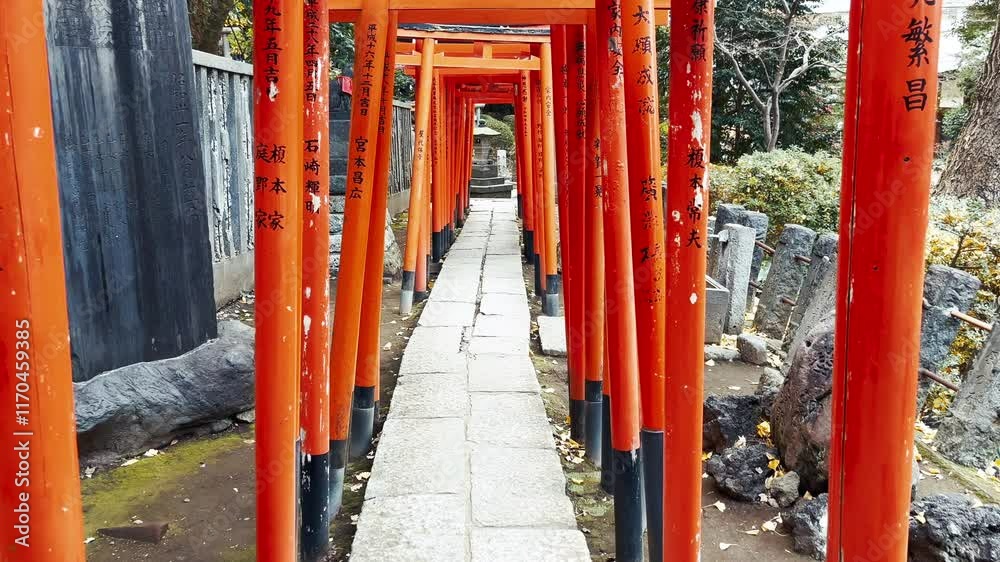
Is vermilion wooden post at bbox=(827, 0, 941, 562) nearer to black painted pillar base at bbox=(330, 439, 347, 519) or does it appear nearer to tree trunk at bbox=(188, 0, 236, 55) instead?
black painted pillar base at bbox=(330, 439, 347, 519)

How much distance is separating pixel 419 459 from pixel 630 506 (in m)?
1.30

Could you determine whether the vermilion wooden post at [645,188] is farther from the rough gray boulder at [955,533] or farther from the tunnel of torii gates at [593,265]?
the rough gray boulder at [955,533]

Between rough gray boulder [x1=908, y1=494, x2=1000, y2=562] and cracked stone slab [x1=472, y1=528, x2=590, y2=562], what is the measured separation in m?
1.27

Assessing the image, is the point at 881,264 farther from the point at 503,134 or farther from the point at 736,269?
the point at 503,134

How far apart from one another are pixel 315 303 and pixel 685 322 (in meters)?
1.48

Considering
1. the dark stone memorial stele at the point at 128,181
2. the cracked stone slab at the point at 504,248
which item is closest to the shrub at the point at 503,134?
the cracked stone slab at the point at 504,248

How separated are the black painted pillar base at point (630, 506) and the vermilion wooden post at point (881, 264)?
5.66 ft

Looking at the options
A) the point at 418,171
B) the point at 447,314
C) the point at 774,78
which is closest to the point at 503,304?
the point at 447,314

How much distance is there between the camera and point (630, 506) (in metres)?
3.07

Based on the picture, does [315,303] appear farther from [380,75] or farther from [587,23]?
[587,23]

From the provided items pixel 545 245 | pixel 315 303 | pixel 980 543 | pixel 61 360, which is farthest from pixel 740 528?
pixel 545 245

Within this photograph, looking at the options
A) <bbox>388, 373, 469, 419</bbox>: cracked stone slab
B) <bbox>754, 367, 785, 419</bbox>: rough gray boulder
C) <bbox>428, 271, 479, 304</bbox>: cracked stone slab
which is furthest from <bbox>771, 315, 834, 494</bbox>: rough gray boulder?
<bbox>428, 271, 479, 304</bbox>: cracked stone slab

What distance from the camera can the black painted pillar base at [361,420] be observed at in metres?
4.33

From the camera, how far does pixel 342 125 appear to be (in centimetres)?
892
